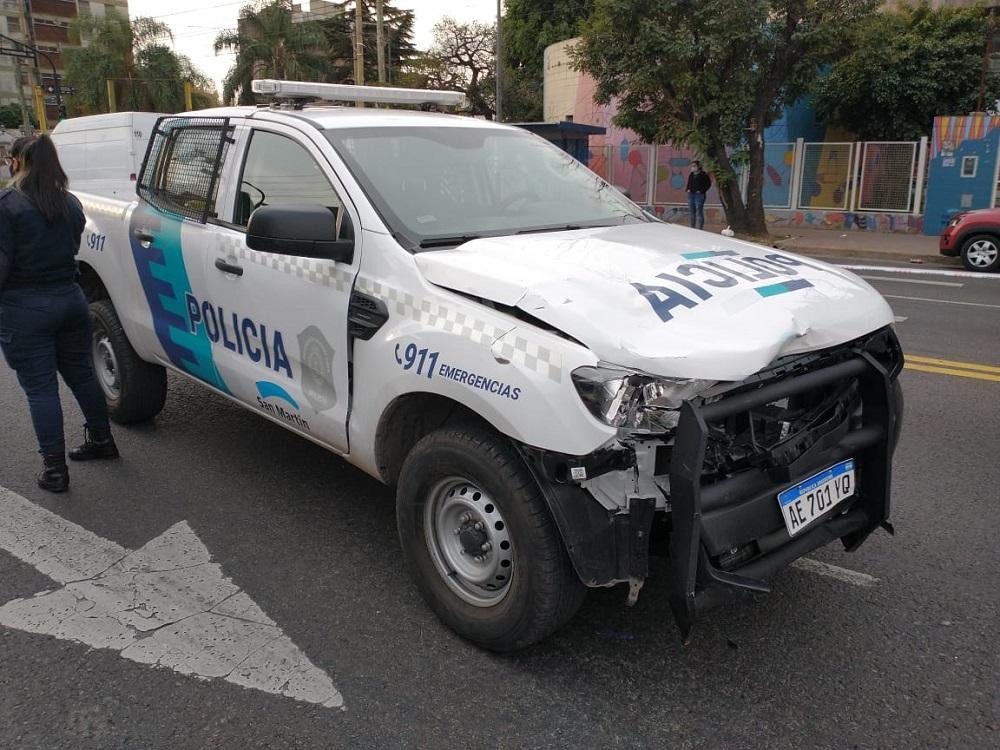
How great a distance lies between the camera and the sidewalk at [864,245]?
55.5 ft

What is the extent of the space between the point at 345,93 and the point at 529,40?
38376mm

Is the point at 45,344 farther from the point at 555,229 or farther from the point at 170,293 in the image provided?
the point at 555,229

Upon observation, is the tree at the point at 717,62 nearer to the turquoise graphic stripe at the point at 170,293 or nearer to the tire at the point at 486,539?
the turquoise graphic stripe at the point at 170,293

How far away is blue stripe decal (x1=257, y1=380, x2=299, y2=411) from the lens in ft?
12.4

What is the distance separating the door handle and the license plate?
257 centimetres

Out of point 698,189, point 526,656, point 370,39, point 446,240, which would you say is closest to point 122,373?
point 446,240

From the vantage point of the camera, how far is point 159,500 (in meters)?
4.37

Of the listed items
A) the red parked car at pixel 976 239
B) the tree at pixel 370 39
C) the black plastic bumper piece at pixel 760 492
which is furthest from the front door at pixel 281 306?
the tree at pixel 370 39

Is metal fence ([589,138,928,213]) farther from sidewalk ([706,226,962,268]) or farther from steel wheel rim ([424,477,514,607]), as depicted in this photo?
steel wheel rim ([424,477,514,607])

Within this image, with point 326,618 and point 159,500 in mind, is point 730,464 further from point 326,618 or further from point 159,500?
point 159,500

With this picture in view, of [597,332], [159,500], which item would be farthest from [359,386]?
[159,500]

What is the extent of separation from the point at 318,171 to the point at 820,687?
2.81 metres

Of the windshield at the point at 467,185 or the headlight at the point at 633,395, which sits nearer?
the headlight at the point at 633,395

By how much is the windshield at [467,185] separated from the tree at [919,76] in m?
21.4
